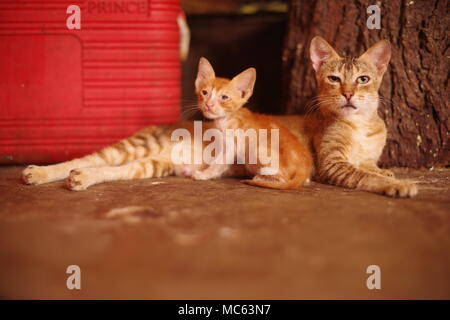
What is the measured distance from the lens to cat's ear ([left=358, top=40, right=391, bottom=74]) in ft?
8.17

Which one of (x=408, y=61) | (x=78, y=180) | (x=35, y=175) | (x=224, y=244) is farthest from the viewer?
(x=408, y=61)

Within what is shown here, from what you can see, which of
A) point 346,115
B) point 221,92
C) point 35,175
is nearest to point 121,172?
point 35,175

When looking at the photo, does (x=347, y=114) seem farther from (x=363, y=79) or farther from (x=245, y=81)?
(x=245, y=81)

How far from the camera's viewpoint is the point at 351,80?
245 cm

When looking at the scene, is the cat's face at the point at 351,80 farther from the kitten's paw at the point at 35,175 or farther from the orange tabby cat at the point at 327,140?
the kitten's paw at the point at 35,175

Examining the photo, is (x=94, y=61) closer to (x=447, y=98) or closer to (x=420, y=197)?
(x=420, y=197)

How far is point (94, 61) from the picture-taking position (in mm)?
2857

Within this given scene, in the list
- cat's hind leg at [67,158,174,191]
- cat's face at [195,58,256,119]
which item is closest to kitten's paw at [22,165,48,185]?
cat's hind leg at [67,158,174,191]

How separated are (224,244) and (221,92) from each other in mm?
1168

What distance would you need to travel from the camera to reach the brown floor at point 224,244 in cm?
119

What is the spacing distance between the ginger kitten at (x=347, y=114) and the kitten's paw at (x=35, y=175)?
63.3 inches

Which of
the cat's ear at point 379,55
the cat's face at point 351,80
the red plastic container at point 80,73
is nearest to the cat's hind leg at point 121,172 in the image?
the red plastic container at point 80,73

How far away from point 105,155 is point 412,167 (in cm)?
211

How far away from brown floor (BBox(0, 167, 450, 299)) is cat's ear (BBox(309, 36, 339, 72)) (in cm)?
99
